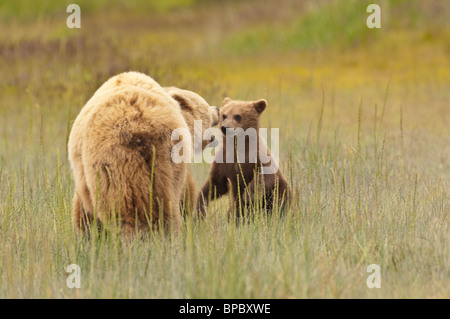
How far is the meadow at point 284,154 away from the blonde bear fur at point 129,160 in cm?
18

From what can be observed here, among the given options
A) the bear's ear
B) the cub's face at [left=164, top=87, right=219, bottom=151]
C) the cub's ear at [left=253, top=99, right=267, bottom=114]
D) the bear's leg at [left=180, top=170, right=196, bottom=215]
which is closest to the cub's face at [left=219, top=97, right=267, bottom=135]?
the cub's ear at [left=253, top=99, right=267, bottom=114]

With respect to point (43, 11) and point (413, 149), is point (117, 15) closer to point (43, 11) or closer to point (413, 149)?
point (43, 11)

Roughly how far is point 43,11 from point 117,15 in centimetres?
352

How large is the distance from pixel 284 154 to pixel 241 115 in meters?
2.49

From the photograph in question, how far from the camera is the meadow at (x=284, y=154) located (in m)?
3.71

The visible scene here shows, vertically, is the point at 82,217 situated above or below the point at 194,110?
below

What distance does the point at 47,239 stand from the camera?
13.3ft

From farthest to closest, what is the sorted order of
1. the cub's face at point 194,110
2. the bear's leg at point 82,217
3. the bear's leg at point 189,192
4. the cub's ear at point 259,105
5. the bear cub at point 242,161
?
the cub's ear at point 259,105 < the bear cub at point 242,161 < the cub's face at point 194,110 < the bear's leg at point 189,192 < the bear's leg at point 82,217

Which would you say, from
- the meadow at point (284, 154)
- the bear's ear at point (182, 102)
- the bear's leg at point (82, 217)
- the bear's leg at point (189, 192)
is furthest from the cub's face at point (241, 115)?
the bear's leg at point (82, 217)

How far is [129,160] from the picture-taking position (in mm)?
3855

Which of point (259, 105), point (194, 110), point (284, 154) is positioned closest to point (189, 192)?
point (194, 110)

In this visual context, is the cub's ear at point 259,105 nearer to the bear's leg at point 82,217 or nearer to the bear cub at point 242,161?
the bear cub at point 242,161

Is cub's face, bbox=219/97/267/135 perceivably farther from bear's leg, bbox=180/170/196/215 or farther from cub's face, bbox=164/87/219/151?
bear's leg, bbox=180/170/196/215

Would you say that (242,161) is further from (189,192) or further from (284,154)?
(284,154)
